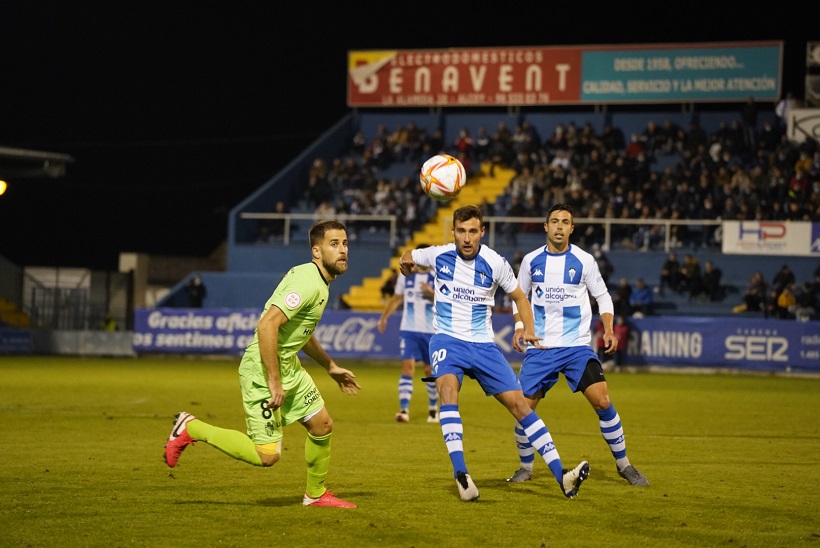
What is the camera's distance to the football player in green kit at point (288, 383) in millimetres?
8281

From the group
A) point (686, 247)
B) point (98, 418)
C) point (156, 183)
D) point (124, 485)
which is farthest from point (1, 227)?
point (124, 485)

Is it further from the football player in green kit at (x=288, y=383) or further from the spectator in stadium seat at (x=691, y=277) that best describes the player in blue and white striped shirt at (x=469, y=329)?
the spectator in stadium seat at (x=691, y=277)

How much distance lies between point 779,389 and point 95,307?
26.9 m

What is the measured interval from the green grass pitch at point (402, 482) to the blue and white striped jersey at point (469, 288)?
1394mm

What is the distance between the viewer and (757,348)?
29250mm

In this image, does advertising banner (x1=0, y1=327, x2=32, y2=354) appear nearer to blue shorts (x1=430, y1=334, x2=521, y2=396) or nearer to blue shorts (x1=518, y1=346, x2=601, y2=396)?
blue shorts (x1=518, y1=346, x2=601, y2=396)

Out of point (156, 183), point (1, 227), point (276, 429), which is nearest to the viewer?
point (276, 429)

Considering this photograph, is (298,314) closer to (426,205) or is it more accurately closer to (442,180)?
(442,180)

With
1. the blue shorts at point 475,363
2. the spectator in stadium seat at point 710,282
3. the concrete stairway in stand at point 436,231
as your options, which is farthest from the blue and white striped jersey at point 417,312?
the spectator in stadium seat at point 710,282

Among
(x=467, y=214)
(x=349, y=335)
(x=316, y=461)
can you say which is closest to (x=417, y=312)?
(x=467, y=214)

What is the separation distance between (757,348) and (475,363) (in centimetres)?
2168

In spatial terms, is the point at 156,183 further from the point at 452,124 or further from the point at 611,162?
the point at 611,162

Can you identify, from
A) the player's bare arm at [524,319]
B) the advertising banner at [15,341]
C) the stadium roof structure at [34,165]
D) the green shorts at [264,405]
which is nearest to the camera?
the green shorts at [264,405]

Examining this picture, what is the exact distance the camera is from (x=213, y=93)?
51.8 metres
